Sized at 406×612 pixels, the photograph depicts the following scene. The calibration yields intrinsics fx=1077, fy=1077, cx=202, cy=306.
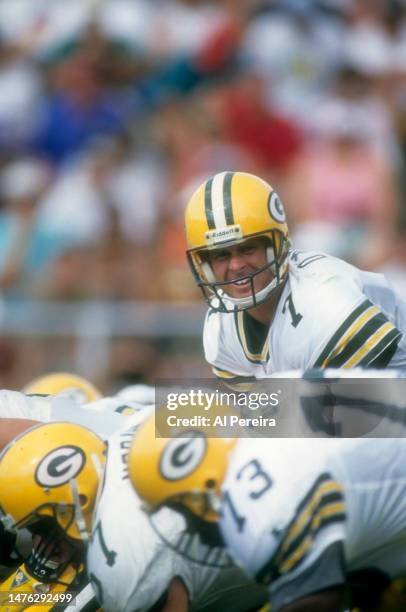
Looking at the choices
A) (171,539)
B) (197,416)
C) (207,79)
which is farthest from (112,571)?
(207,79)

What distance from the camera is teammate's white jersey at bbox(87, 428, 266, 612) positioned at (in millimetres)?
3285

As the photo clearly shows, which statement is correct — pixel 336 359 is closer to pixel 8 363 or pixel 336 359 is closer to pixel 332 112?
pixel 8 363

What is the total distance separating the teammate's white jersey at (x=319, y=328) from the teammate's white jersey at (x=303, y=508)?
0.59 meters

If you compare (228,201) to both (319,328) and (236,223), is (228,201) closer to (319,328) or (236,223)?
(236,223)

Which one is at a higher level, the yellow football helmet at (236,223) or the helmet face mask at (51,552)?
the yellow football helmet at (236,223)

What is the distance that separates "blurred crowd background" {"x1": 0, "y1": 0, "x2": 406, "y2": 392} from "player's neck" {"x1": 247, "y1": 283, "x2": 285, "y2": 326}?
247cm

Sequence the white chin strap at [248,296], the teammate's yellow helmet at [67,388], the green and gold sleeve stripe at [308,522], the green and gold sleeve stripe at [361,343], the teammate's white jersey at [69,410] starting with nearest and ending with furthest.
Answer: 1. the green and gold sleeve stripe at [308,522]
2. the green and gold sleeve stripe at [361,343]
3. the teammate's white jersey at [69,410]
4. the white chin strap at [248,296]
5. the teammate's yellow helmet at [67,388]

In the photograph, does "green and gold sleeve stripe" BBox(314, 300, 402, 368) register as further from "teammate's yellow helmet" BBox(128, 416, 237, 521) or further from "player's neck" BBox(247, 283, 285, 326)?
"teammate's yellow helmet" BBox(128, 416, 237, 521)

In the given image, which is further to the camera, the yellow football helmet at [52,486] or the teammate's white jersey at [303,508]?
the yellow football helmet at [52,486]

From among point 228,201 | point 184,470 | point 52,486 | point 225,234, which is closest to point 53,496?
Result: point 52,486

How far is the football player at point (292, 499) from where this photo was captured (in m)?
3.02

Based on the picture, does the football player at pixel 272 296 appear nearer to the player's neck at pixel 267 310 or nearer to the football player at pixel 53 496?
the player's neck at pixel 267 310

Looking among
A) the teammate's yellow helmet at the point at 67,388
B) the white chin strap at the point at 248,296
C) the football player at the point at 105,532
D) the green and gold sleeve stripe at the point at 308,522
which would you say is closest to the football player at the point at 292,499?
the green and gold sleeve stripe at the point at 308,522

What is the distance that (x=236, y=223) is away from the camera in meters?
4.08
